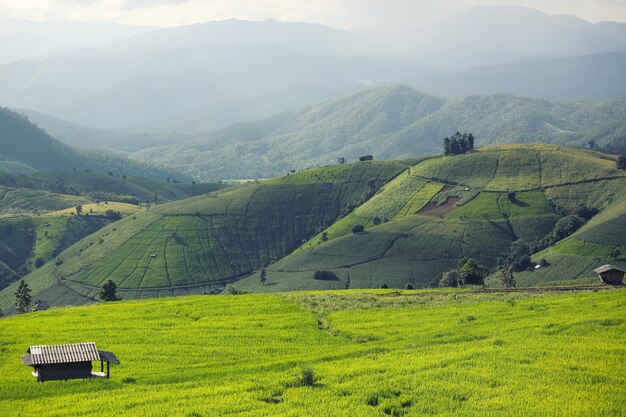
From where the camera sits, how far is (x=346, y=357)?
68.5m

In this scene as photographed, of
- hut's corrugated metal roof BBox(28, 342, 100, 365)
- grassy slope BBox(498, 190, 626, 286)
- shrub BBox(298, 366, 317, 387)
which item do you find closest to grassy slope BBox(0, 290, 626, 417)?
shrub BBox(298, 366, 317, 387)

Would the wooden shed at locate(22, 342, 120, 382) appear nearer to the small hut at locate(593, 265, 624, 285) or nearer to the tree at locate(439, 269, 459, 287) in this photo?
the small hut at locate(593, 265, 624, 285)

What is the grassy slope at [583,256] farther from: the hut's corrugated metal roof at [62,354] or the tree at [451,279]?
the hut's corrugated metal roof at [62,354]

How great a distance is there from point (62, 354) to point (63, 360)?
78 centimetres

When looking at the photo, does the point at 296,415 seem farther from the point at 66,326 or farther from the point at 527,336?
the point at 66,326

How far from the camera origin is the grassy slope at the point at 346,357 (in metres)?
52.2

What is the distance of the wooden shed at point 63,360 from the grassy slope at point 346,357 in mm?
1581

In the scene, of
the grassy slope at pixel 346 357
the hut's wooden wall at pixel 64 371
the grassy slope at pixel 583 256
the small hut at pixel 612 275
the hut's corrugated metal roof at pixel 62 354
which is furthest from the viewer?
the grassy slope at pixel 583 256

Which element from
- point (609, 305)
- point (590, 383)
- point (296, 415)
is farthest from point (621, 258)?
point (296, 415)

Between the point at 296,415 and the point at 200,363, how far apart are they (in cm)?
1986

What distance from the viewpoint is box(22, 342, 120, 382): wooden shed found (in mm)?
60438

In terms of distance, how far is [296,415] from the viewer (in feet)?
165

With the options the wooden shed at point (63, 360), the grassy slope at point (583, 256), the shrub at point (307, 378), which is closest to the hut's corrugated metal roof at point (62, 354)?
the wooden shed at point (63, 360)

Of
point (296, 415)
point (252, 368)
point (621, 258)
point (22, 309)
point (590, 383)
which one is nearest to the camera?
point (296, 415)
